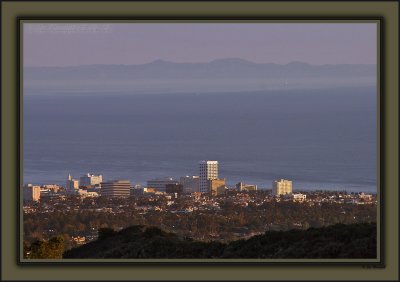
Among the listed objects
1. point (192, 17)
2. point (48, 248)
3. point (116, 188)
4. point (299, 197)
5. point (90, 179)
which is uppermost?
point (192, 17)

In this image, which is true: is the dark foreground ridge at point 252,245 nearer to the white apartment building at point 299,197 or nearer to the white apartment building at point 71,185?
the white apartment building at point 299,197

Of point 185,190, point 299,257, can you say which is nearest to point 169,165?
point 185,190

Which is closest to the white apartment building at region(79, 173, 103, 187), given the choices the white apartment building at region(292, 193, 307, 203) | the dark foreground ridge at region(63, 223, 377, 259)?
the dark foreground ridge at region(63, 223, 377, 259)

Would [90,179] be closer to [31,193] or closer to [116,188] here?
[116,188]

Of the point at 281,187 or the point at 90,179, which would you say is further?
the point at 281,187

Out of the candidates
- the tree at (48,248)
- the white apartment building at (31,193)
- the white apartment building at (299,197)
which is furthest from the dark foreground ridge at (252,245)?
the white apartment building at (31,193)

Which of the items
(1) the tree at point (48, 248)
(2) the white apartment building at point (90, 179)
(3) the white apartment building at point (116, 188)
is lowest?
(1) the tree at point (48, 248)

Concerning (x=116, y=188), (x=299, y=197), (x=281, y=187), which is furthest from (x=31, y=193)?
(x=299, y=197)
